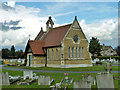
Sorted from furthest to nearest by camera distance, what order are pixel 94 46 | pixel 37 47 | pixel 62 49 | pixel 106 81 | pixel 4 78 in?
pixel 94 46, pixel 37 47, pixel 62 49, pixel 4 78, pixel 106 81

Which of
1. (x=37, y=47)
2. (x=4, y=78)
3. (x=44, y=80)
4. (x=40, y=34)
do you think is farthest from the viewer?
(x=40, y=34)

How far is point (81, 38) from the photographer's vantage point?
39.8m

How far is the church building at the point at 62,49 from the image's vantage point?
36.4 m

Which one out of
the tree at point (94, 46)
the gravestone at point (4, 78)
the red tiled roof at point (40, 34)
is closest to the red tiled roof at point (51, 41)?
the red tiled roof at point (40, 34)

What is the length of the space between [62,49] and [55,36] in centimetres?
581

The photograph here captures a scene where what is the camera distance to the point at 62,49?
35.9m

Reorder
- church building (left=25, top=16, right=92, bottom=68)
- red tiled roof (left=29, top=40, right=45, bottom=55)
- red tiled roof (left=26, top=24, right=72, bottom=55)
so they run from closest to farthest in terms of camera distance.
→ 1. church building (left=25, top=16, right=92, bottom=68)
2. red tiled roof (left=26, top=24, right=72, bottom=55)
3. red tiled roof (left=29, top=40, right=45, bottom=55)

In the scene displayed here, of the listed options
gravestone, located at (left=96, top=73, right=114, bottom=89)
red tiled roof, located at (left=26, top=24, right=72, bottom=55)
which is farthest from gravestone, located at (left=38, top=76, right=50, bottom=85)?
red tiled roof, located at (left=26, top=24, right=72, bottom=55)

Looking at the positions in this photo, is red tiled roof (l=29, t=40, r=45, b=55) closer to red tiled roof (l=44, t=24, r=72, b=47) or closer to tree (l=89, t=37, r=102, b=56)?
red tiled roof (l=44, t=24, r=72, b=47)

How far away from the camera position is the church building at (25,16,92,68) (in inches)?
1435

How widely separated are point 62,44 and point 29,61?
10.4m

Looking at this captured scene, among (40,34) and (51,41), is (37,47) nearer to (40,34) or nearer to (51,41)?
(51,41)

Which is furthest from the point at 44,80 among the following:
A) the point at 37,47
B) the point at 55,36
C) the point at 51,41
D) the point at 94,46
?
the point at 94,46

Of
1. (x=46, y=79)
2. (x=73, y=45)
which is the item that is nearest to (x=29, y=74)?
(x=46, y=79)
